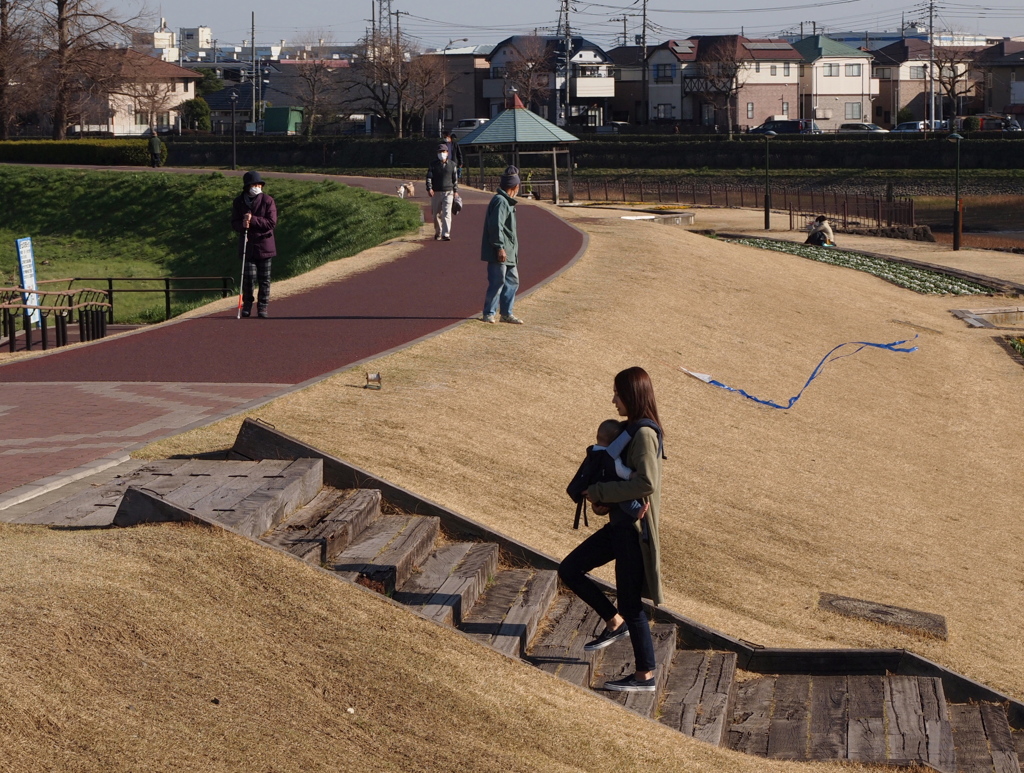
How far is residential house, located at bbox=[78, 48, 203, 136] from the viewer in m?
84.9

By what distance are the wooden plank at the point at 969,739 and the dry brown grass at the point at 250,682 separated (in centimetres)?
82

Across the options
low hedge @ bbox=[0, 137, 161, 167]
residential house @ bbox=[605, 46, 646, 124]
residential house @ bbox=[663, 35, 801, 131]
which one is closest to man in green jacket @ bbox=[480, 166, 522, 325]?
low hedge @ bbox=[0, 137, 161, 167]

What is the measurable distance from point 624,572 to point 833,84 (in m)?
A: 96.6

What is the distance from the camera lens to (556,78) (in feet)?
309

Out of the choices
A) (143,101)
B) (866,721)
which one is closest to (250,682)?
(866,721)

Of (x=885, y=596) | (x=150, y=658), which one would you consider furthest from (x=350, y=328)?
(x=150, y=658)

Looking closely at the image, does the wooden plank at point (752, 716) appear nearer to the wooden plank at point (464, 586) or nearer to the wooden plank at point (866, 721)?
the wooden plank at point (866, 721)

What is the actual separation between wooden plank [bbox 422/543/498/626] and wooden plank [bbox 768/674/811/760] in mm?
1793

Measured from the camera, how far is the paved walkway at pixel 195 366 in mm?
9227

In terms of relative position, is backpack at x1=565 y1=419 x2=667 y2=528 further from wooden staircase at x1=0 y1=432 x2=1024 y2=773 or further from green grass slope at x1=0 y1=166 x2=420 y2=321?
green grass slope at x1=0 y1=166 x2=420 y2=321

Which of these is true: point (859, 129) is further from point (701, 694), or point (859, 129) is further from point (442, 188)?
point (701, 694)

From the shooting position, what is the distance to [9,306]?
60.3 feet

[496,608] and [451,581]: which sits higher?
[451,581]

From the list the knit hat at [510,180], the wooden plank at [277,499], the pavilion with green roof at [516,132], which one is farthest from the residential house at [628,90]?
the wooden plank at [277,499]
